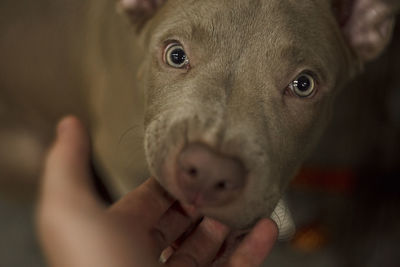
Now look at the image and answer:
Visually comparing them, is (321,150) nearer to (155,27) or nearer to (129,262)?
(155,27)

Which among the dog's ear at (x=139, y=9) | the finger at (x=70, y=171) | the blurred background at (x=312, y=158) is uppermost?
the dog's ear at (x=139, y=9)

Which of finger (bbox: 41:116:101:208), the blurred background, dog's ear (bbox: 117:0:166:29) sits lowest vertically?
the blurred background

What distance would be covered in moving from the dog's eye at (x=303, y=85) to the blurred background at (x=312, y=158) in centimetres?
160

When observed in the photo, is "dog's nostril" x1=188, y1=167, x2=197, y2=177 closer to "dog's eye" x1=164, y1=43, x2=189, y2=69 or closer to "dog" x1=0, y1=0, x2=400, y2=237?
"dog" x1=0, y1=0, x2=400, y2=237

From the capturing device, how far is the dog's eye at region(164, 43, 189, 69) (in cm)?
208

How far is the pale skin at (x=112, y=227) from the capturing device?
1625 mm

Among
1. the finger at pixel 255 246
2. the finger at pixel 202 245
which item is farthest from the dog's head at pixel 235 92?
the finger at pixel 202 245

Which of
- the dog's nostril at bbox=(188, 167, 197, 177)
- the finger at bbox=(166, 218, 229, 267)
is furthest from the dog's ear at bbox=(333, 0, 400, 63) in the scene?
the dog's nostril at bbox=(188, 167, 197, 177)

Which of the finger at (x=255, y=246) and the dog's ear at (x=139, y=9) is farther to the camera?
the dog's ear at (x=139, y=9)

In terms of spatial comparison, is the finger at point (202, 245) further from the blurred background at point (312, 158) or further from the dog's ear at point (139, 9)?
the blurred background at point (312, 158)

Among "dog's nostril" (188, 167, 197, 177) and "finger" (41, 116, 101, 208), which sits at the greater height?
"finger" (41, 116, 101, 208)

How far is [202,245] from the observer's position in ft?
7.40

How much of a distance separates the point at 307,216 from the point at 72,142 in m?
2.54

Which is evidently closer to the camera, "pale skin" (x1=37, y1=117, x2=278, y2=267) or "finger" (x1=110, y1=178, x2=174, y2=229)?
"pale skin" (x1=37, y1=117, x2=278, y2=267)
